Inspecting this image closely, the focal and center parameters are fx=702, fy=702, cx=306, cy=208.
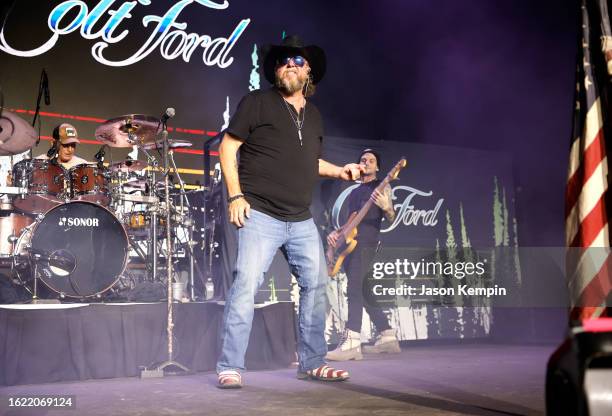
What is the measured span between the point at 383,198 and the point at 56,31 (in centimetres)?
429

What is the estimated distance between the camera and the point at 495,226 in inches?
367

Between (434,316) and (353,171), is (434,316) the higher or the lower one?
the lower one

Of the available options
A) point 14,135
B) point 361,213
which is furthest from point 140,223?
point 361,213

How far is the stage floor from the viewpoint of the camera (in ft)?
10.8

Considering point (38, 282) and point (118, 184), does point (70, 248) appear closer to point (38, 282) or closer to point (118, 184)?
point (38, 282)

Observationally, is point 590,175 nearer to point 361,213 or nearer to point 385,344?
point 385,344

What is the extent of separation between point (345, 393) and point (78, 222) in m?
3.52

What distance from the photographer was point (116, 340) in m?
5.30

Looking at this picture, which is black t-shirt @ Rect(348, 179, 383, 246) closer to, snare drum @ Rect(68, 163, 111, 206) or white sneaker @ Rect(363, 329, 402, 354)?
white sneaker @ Rect(363, 329, 402, 354)

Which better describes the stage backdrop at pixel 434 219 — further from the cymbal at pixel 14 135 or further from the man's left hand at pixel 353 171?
the man's left hand at pixel 353 171

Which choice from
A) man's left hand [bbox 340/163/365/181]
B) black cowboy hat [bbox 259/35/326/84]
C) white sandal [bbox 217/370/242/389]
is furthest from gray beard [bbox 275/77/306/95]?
white sandal [bbox 217/370/242/389]

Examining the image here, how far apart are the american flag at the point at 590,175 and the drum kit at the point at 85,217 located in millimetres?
3484

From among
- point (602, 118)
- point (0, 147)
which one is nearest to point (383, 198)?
point (0, 147)

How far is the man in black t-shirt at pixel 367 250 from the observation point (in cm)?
A: 705
